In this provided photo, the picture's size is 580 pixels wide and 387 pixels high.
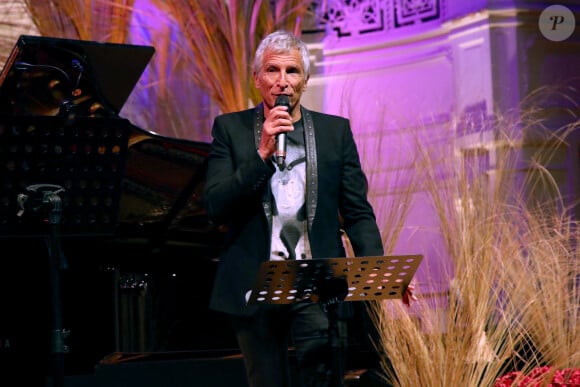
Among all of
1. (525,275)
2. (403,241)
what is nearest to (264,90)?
(525,275)

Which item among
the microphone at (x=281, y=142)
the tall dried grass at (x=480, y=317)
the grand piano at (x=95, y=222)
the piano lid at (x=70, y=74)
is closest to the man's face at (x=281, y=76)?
the microphone at (x=281, y=142)

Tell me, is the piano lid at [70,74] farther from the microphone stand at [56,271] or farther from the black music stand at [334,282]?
the black music stand at [334,282]

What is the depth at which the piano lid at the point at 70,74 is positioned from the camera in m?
3.06

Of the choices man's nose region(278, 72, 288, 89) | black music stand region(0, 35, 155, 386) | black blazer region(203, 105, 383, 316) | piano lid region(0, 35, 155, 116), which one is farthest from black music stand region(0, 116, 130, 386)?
man's nose region(278, 72, 288, 89)

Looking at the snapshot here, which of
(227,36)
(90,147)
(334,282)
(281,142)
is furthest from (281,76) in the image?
(227,36)

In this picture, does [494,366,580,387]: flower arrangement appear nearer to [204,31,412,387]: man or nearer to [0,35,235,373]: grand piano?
[204,31,412,387]: man

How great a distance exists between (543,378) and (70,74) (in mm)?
1845

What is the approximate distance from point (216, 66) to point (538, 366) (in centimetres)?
352

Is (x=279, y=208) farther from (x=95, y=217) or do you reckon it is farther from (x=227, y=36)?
(x=227, y=36)

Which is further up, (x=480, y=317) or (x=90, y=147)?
(x=90, y=147)

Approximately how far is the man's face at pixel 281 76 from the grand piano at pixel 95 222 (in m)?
0.57

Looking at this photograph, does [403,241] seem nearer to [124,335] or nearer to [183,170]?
[183,170]

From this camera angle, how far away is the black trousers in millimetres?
2094

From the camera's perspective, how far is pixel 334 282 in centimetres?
199
